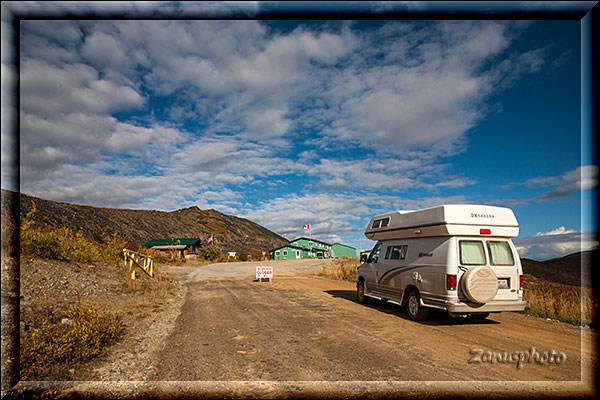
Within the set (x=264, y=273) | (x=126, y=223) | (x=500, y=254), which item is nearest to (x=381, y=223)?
(x=500, y=254)

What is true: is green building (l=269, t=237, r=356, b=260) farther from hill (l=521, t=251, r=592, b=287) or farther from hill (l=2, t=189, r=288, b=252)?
hill (l=521, t=251, r=592, b=287)

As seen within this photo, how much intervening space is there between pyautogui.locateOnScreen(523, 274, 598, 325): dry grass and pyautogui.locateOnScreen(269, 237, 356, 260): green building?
223ft

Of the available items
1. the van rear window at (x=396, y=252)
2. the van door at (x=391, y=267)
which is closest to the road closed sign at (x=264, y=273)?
the van door at (x=391, y=267)

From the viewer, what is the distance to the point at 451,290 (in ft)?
27.3

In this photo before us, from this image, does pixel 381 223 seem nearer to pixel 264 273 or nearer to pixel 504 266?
pixel 504 266

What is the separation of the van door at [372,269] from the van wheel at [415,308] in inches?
82.6

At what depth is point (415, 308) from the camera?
948cm

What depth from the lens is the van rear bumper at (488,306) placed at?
824cm

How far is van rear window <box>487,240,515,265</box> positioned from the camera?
8.86 m

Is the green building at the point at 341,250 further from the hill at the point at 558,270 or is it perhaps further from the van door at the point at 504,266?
the van door at the point at 504,266

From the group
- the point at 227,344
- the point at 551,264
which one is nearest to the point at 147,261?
the point at 227,344

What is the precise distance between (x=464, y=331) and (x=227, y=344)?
216 inches

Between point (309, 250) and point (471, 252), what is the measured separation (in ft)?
236
